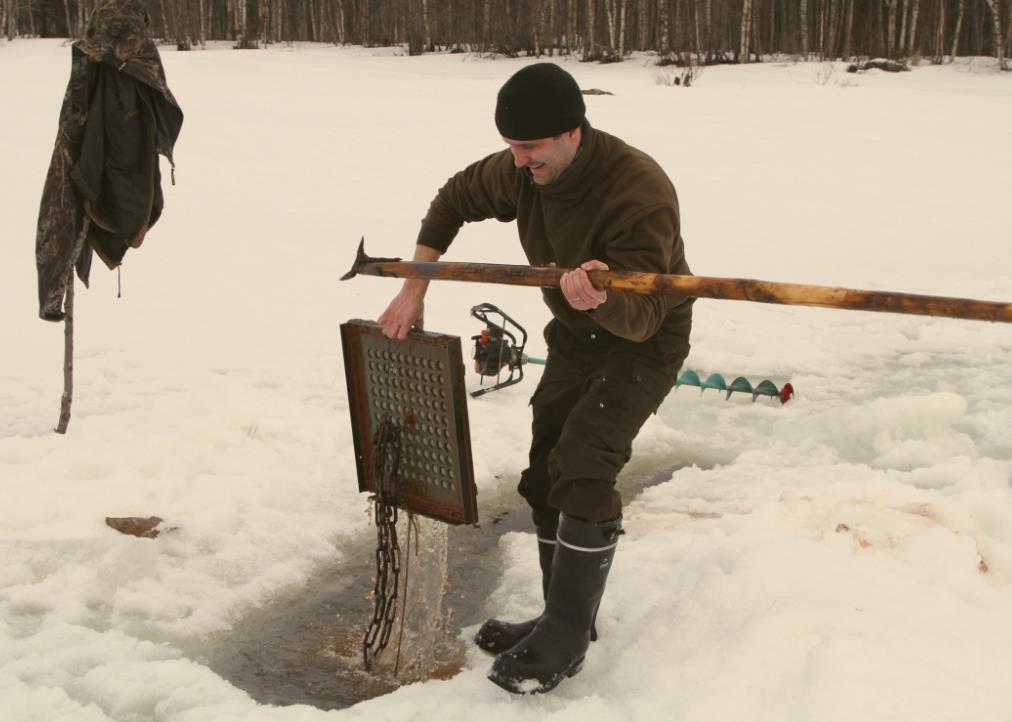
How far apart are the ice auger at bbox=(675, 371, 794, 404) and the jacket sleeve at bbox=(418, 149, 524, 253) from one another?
275 centimetres

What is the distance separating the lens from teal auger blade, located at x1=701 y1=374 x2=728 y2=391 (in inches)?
240

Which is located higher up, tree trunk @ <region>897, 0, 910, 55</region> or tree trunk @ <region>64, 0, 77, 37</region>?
tree trunk @ <region>64, 0, 77, 37</region>

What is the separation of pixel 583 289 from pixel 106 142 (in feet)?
9.42

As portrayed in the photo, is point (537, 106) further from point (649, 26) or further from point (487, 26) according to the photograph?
point (649, 26)

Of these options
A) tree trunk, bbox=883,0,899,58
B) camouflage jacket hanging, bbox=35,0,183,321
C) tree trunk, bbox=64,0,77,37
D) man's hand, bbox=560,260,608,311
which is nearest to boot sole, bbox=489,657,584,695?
man's hand, bbox=560,260,608,311

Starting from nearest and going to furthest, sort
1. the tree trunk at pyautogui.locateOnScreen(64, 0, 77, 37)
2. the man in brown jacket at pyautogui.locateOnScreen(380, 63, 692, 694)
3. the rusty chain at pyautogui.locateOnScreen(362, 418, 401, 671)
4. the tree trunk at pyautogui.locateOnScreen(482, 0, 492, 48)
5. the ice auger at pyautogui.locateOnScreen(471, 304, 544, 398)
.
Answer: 1. the man in brown jacket at pyautogui.locateOnScreen(380, 63, 692, 694)
2. the rusty chain at pyautogui.locateOnScreen(362, 418, 401, 671)
3. the ice auger at pyautogui.locateOnScreen(471, 304, 544, 398)
4. the tree trunk at pyautogui.locateOnScreen(482, 0, 492, 48)
5. the tree trunk at pyautogui.locateOnScreen(64, 0, 77, 37)

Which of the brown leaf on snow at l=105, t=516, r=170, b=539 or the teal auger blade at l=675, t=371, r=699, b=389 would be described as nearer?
the brown leaf on snow at l=105, t=516, r=170, b=539

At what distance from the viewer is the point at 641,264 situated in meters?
2.82

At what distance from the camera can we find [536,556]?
417 centimetres

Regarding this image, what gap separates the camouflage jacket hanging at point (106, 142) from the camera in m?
4.47

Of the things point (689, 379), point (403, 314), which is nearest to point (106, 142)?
point (403, 314)

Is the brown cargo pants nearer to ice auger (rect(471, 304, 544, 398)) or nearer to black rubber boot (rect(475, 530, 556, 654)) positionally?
black rubber boot (rect(475, 530, 556, 654))

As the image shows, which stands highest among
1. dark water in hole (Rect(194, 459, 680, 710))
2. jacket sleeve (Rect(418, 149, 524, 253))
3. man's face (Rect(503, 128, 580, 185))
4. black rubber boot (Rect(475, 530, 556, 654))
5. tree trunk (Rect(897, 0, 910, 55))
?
tree trunk (Rect(897, 0, 910, 55))

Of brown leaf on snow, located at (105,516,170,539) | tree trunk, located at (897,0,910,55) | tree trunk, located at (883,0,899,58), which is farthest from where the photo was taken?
tree trunk, located at (883,0,899,58)
